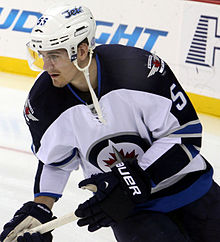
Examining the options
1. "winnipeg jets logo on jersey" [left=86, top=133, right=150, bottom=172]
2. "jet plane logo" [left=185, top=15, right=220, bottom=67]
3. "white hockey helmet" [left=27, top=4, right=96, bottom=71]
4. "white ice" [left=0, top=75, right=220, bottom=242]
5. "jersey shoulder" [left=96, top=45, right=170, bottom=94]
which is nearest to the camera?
"white hockey helmet" [left=27, top=4, right=96, bottom=71]

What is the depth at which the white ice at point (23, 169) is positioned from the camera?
2.80m

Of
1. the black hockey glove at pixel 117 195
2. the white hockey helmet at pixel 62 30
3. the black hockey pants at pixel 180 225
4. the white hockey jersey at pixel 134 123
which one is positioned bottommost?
the black hockey pants at pixel 180 225

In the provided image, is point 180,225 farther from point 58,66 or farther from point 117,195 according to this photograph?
point 58,66

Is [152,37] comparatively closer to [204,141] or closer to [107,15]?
[107,15]

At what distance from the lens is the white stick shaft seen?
1.86 meters

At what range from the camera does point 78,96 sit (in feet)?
6.12

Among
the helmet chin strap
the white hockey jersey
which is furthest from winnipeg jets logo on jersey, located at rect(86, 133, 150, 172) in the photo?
the helmet chin strap

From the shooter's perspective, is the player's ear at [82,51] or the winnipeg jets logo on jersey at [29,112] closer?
the player's ear at [82,51]

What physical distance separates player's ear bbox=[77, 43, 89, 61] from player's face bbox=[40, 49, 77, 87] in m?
0.04

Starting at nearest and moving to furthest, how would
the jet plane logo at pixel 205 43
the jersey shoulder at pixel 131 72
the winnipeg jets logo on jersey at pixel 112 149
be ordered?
the jersey shoulder at pixel 131 72, the winnipeg jets logo on jersey at pixel 112 149, the jet plane logo at pixel 205 43

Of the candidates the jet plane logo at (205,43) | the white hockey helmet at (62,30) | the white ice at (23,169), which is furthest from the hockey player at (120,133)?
the jet plane logo at (205,43)

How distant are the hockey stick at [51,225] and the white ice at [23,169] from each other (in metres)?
0.85

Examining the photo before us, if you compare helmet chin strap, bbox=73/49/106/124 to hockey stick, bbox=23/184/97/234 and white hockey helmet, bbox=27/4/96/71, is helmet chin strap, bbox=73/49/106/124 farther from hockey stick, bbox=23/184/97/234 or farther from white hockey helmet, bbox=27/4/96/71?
hockey stick, bbox=23/184/97/234

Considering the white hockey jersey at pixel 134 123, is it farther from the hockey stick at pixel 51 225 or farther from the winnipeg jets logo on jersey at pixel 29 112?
the hockey stick at pixel 51 225
